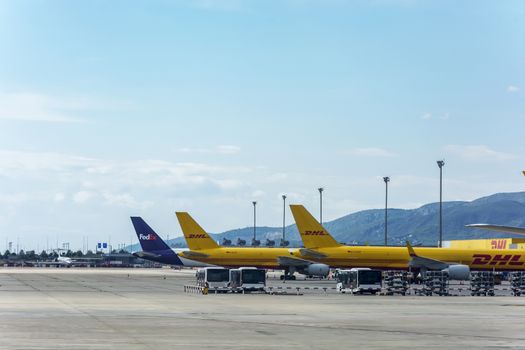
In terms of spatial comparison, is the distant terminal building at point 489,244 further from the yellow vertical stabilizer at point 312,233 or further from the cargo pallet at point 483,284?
the cargo pallet at point 483,284

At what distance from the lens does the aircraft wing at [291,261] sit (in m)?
115

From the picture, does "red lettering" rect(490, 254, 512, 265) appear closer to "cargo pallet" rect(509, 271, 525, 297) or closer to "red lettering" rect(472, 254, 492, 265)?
"red lettering" rect(472, 254, 492, 265)

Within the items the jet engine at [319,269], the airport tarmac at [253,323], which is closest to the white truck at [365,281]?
the airport tarmac at [253,323]

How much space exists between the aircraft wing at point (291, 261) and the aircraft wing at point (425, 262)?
1222 centimetres

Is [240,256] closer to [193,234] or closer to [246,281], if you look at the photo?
[193,234]

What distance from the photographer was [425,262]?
358ft

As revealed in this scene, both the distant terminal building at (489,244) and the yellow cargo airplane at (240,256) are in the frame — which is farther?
the distant terminal building at (489,244)

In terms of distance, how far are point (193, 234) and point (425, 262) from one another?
2861cm

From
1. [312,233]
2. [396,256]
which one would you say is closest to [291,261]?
[312,233]

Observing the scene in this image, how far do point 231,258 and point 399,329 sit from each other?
245 feet

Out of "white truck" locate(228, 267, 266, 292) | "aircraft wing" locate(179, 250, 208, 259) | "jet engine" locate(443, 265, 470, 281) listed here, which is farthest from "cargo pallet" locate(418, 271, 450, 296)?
"aircraft wing" locate(179, 250, 208, 259)

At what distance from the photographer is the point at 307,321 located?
46375 millimetres

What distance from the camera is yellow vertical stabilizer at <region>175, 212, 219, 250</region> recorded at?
392 feet

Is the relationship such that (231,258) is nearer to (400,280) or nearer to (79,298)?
(400,280)
